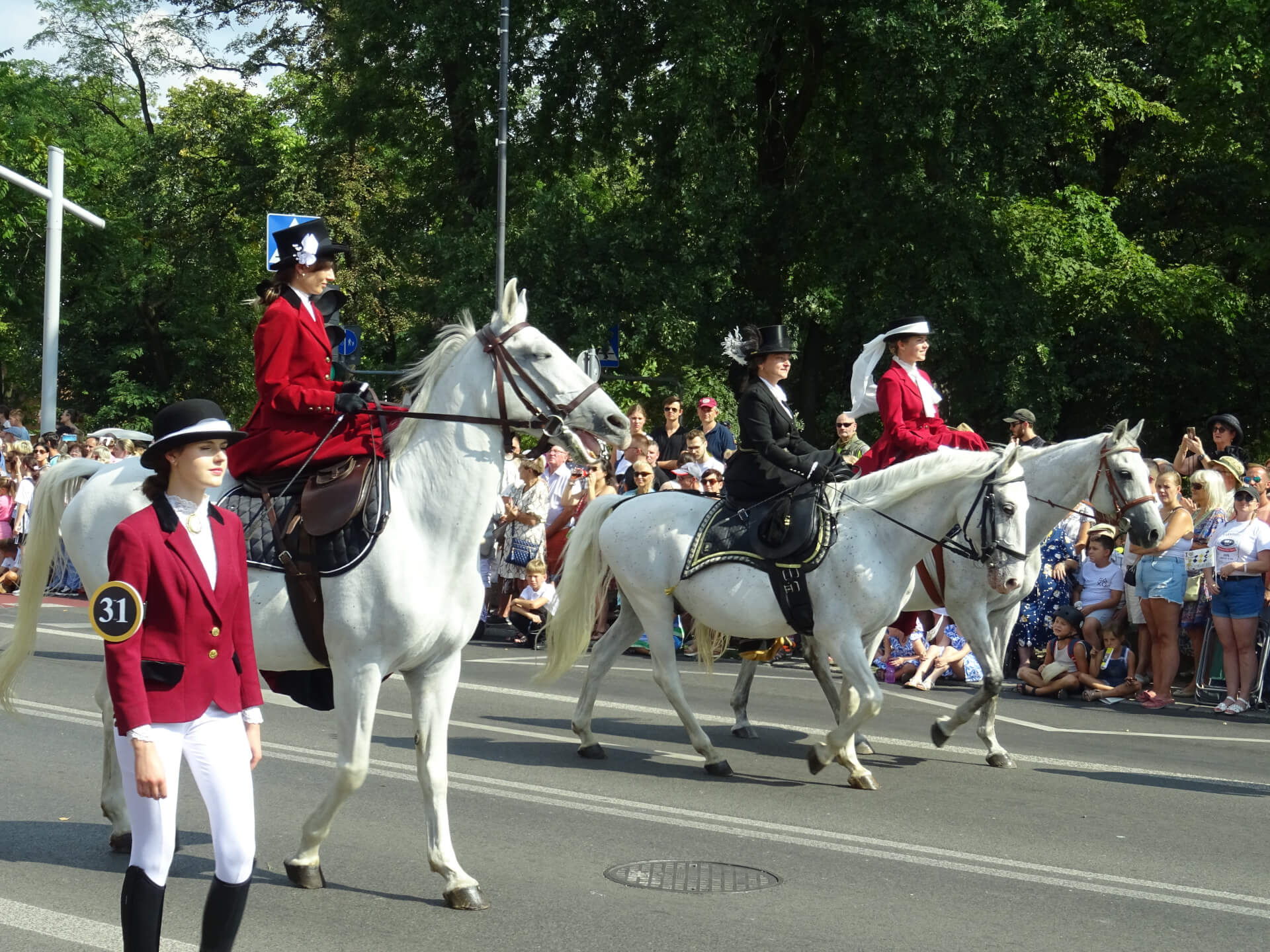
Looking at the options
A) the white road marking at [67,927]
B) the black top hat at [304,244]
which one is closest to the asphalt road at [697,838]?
the white road marking at [67,927]

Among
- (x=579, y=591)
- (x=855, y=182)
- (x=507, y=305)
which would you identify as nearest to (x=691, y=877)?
(x=507, y=305)

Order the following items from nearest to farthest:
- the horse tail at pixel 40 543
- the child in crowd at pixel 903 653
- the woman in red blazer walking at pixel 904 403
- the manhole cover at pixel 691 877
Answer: the manhole cover at pixel 691 877 → the horse tail at pixel 40 543 → the woman in red blazer walking at pixel 904 403 → the child in crowd at pixel 903 653

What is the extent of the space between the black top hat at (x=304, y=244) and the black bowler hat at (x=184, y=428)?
219cm

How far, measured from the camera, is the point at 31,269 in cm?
4069

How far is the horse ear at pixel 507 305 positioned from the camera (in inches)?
266

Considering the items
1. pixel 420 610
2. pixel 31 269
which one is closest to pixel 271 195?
pixel 31 269

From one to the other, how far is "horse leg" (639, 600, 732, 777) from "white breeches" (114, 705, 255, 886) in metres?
4.91

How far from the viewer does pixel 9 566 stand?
21.0m

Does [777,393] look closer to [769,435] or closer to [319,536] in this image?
[769,435]

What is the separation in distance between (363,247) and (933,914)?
29137 mm

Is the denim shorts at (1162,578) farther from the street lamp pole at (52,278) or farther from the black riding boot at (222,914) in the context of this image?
the street lamp pole at (52,278)

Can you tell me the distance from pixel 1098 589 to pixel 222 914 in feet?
35.6

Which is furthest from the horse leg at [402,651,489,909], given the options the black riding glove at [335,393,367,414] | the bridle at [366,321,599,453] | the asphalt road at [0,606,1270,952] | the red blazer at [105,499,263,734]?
the red blazer at [105,499,263,734]

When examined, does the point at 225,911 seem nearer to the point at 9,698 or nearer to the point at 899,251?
the point at 9,698
